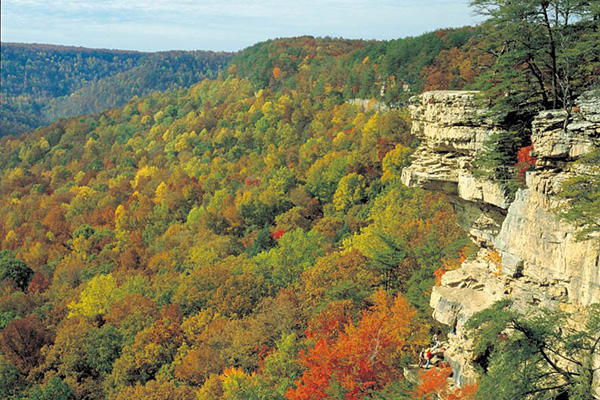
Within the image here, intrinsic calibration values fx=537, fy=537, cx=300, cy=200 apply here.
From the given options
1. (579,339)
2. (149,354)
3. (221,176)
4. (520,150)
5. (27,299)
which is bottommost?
(27,299)

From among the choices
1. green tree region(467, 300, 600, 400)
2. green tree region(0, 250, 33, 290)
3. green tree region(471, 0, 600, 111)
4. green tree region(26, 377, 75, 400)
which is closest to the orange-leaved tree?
green tree region(467, 300, 600, 400)

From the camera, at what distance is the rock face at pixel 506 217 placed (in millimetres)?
14547

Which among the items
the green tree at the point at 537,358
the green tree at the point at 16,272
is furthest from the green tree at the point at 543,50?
the green tree at the point at 16,272

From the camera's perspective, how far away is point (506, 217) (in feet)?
55.4

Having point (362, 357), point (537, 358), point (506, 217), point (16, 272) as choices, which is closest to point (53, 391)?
point (362, 357)

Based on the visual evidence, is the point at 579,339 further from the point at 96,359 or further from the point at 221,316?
the point at 96,359

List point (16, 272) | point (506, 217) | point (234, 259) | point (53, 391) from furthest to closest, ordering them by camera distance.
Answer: point (16, 272)
point (234, 259)
point (53, 391)
point (506, 217)

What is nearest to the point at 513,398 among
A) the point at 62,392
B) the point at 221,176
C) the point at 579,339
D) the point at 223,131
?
the point at 579,339

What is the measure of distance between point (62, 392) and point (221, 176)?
50765 millimetres

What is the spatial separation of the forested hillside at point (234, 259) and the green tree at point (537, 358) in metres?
5.64

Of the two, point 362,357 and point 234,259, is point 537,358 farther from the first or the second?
point 234,259

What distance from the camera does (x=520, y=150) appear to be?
17922 mm

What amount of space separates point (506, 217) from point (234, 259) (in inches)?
1335

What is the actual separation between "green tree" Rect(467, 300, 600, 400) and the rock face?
1231 mm
